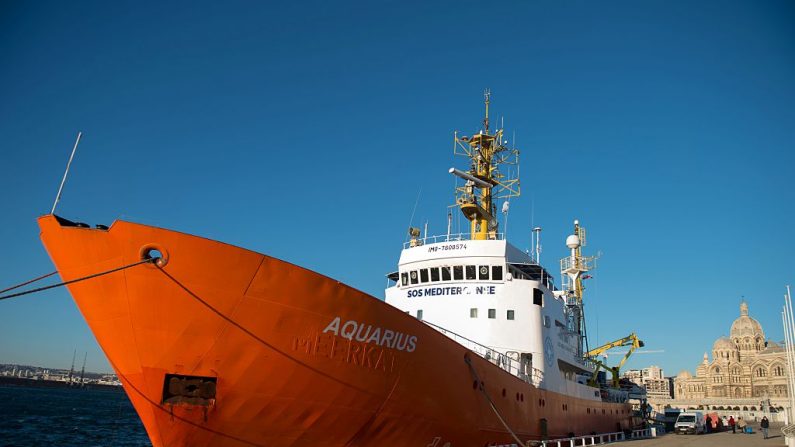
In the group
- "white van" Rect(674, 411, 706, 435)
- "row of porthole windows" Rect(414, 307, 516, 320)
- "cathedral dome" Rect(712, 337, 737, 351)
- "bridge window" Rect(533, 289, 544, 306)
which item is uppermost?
"cathedral dome" Rect(712, 337, 737, 351)

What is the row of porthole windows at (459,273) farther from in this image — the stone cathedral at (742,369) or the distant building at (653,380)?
the distant building at (653,380)

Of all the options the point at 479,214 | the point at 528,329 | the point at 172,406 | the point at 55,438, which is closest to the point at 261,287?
the point at 172,406

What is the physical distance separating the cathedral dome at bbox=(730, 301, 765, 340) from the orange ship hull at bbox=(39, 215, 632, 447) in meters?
118

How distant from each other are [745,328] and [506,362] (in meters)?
112

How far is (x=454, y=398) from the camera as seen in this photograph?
40.6ft

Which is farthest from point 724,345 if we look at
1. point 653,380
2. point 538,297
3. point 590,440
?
point 538,297

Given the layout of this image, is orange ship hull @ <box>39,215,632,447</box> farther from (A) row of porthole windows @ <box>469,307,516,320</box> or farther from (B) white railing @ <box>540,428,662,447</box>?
(B) white railing @ <box>540,428,662,447</box>

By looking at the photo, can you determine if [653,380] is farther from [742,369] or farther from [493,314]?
[493,314]

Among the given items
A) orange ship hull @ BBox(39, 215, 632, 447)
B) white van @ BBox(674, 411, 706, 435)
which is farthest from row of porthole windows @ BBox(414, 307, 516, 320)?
white van @ BBox(674, 411, 706, 435)

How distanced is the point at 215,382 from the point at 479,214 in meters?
14.6

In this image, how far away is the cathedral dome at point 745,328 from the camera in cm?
10556

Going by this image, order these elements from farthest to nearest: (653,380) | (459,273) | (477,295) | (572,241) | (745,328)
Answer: (653,380) < (745,328) < (572,241) < (459,273) < (477,295)

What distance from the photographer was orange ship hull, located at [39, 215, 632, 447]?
8.77m

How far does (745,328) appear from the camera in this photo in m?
→ 107
